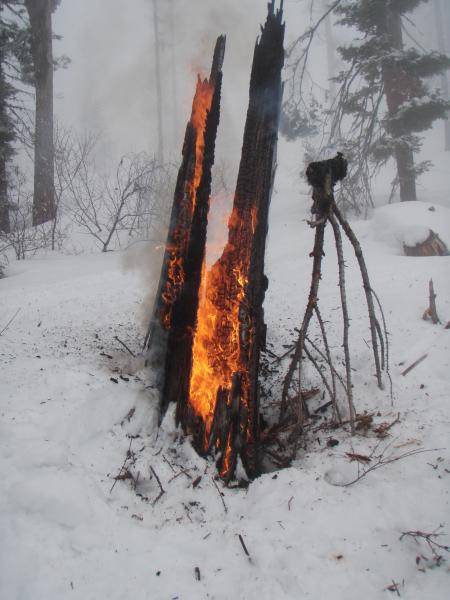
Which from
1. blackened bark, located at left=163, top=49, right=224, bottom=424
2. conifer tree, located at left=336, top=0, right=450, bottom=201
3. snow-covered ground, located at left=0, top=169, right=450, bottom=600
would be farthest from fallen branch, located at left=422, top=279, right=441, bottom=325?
conifer tree, located at left=336, top=0, right=450, bottom=201

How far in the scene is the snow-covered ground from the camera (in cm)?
169

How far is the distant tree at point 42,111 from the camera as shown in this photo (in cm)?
1062

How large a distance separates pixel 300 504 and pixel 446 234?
23.3ft

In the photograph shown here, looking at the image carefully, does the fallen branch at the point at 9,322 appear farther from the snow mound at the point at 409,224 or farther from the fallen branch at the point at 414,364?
the snow mound at the point at 409,224

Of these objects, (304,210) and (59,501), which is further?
(304,210)

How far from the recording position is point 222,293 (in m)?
2.78

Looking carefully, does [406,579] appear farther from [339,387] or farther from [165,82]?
[165,82]

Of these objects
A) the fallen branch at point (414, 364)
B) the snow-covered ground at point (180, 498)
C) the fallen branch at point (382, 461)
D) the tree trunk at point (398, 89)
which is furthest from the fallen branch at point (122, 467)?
the tree trunk at point (398, 89)

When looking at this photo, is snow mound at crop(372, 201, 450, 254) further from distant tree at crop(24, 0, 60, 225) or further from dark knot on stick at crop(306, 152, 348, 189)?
distant tree at crop(24, 0, 60, 225)

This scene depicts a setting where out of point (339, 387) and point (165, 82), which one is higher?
point (165, 82)

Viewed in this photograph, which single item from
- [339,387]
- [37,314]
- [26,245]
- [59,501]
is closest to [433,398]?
[339,387]

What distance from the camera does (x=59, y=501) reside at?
1.93m

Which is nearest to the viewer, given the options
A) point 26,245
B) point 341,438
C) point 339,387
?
point 341,438

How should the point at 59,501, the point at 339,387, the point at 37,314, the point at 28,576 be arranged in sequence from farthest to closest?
the point at 37,314 → the point at 339,387 → the point at 59,501 → the point at 28,576
